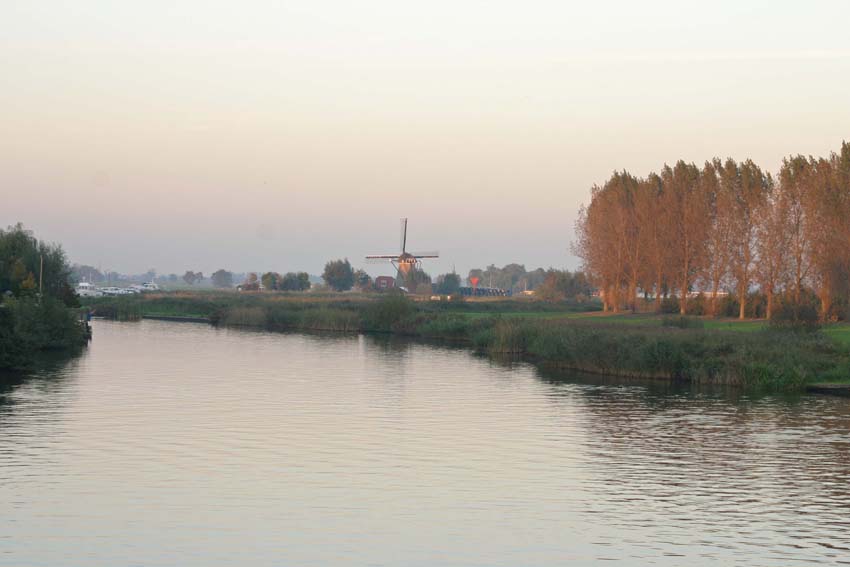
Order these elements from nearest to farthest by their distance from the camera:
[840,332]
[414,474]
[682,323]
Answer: [414,474], [840,332], [682,323]

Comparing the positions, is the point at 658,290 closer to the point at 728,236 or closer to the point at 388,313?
the point at 728,236

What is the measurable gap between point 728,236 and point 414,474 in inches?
2552

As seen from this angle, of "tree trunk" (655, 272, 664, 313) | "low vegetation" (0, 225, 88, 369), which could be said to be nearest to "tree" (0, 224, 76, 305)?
"low vegetation" (0, 225, 88, 369)

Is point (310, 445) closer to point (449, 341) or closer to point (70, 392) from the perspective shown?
point (70, 392)

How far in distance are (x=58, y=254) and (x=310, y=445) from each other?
69.6 metres

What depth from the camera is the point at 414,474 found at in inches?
1025

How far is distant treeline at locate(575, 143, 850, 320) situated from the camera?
76500 mm

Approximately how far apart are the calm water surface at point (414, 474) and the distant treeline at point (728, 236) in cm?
3146

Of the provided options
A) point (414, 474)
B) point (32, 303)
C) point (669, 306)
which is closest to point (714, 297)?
point (669, 306)

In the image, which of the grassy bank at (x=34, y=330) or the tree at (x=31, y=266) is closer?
the grassy bank at (x=34, y=330)

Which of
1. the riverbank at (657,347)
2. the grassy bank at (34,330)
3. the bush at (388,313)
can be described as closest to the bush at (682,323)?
the riverbank at (657,347)

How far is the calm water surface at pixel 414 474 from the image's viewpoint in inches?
742

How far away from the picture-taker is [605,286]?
102 meters

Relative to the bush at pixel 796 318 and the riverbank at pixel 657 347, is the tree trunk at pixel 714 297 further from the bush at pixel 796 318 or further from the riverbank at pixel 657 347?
the bush at pixel 796 318
